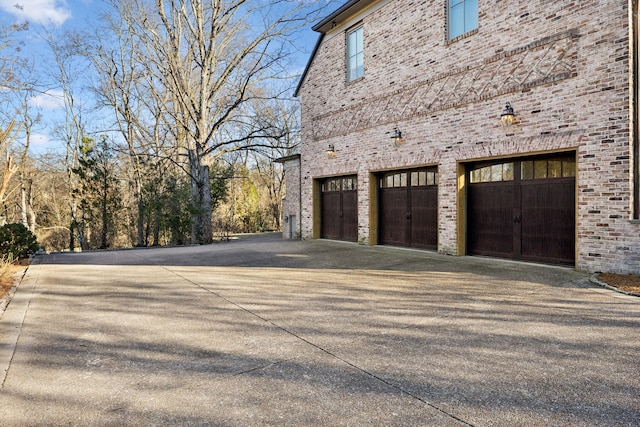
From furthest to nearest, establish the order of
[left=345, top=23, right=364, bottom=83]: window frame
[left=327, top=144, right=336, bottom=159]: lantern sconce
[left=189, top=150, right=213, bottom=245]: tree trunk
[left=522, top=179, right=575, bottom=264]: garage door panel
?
[left=189, top=150, right=213, bottom=245]: tree trunk
[left=327, top=144, right=336, bottom=159]: lantern sconce
[left=345, top=23, right=364, bottom=83]: window frame
[left=522, top=179, right=575, bottom=264]: garage door panel

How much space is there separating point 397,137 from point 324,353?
845 cm

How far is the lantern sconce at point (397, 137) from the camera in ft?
35.5

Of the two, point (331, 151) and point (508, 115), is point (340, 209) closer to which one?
point (331, 151)

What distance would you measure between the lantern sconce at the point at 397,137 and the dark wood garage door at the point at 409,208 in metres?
0.90

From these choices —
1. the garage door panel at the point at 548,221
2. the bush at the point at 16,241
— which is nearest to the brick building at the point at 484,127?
the garage door panel at the point at 548,221

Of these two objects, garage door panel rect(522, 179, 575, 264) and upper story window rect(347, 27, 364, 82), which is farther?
upper story window rect(347, 27, 364, 82)

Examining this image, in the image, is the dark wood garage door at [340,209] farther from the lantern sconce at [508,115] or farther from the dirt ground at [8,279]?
the dirt ground at [8,279]

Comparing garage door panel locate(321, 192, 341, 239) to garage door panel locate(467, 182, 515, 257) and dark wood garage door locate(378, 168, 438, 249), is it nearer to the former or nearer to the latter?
dark wood garage door locate(378, 168, 438, 249)

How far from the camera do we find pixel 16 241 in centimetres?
970

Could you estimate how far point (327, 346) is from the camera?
3600 mm

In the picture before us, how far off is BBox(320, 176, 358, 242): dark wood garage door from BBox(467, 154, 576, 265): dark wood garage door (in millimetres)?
4385

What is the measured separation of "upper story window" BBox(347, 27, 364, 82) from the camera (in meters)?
12.5

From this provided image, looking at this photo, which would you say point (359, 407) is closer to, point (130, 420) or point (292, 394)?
point (292, 394)

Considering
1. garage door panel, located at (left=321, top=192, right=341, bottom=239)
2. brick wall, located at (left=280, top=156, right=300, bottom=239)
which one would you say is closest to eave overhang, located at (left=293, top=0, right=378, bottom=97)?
brick wall, located at (left=280, top=156, right=300, bottom=239)
